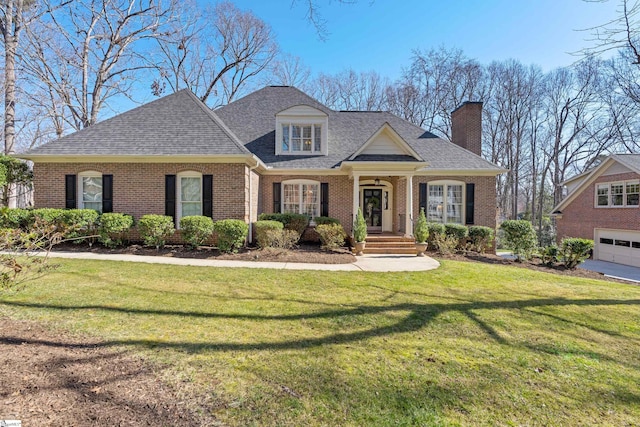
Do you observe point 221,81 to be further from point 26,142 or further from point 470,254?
point 470,254

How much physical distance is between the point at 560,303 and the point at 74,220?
13.4m

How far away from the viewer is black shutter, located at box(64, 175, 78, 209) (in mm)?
10539

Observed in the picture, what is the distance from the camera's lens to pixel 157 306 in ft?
15.1

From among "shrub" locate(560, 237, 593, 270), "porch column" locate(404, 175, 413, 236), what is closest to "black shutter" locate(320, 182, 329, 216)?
"porch column" locate(404, 175, 413, 236)

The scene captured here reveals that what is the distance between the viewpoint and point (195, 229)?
9500 mm

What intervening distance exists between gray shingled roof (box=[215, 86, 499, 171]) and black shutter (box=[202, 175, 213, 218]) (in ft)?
9.62

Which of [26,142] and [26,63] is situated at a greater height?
[26,63]

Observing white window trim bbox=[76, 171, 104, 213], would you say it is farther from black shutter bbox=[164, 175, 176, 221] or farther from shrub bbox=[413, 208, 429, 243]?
shrub bbox=[413, 208, 429, 243]

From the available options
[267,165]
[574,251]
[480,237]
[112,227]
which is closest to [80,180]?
[112,227]

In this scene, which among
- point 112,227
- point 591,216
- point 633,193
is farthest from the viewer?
point 591,216

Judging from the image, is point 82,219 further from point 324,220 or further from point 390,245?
point 390,245

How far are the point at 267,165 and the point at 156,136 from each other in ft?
14.3

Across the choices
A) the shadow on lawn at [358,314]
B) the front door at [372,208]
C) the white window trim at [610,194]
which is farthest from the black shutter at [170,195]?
the white window trim at [610,194]

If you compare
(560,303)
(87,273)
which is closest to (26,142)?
(87,273)
